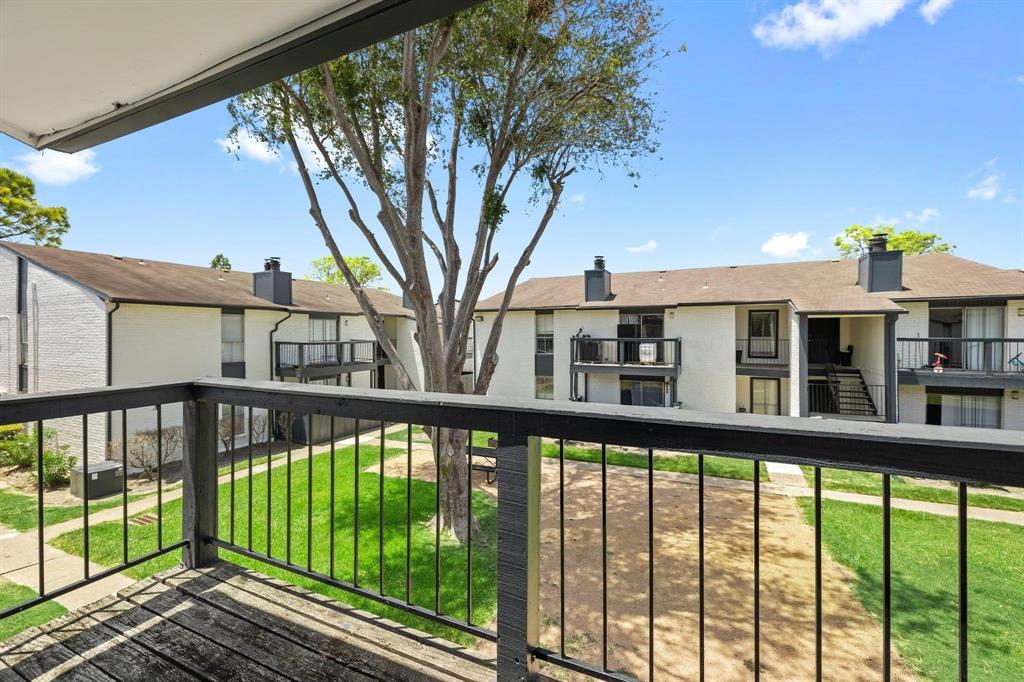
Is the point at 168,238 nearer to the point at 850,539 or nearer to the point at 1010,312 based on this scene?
the point at 850,539

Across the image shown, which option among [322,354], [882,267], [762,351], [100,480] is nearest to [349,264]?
[322,354]

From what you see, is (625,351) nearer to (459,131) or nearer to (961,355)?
(961,355)

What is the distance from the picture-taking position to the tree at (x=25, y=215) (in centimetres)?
1866

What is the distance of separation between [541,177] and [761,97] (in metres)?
9.80

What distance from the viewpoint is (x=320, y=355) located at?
17.1 meters

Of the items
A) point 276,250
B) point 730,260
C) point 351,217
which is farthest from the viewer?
point 730,260

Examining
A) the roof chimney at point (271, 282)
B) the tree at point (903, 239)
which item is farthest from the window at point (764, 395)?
the tree at point (903, 239)

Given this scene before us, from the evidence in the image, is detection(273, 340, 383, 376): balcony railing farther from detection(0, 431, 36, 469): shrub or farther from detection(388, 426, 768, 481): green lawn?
detection(388, 426, 768, 481): green lawn

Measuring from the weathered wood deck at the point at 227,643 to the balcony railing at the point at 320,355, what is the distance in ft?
44.4

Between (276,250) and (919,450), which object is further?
(276,250)

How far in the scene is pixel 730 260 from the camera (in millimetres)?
18625

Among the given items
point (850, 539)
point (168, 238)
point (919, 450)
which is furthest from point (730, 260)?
point (168, 238)

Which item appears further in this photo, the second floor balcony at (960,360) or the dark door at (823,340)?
the dark door at (823,340)

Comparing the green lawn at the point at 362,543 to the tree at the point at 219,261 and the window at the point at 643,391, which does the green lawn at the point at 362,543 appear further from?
the tree at the point at 219,261
